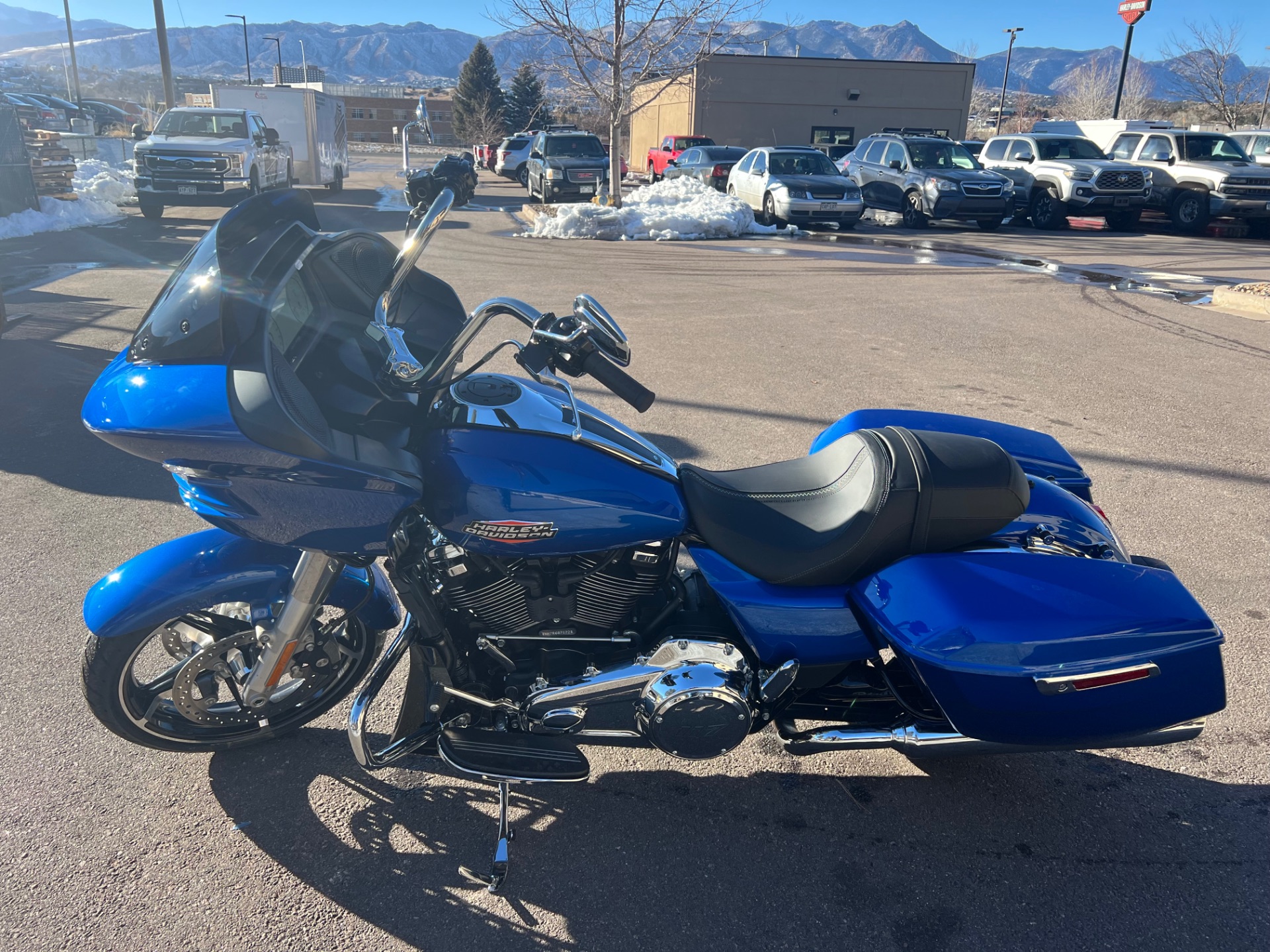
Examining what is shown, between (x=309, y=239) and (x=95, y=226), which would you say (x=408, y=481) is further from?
(x=95, y=226)

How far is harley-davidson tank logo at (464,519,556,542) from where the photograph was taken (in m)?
2.24

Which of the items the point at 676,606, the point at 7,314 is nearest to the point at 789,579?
the point at 676,606

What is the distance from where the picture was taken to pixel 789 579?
2.40m

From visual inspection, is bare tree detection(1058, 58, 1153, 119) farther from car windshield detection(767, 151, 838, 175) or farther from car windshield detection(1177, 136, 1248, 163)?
car windshield detection(767, 151, 838, 175)

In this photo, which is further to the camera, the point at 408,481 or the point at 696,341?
the point at 696,341

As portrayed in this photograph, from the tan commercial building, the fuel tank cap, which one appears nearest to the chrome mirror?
the fuel tank cap

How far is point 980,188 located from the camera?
17.5 metres

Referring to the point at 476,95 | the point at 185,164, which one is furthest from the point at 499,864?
the point at 476,95

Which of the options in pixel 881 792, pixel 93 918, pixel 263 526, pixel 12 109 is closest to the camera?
pixel 263 526

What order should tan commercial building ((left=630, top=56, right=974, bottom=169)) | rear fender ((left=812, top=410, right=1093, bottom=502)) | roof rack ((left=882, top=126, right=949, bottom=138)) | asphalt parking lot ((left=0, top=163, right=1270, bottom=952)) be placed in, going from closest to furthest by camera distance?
asphalt parking lot ((left=0, top=163, right=1270, bottom=952)) → rear fender ((left=812, top=410, right=1093, bottom=502)) → roof rack ((left=882, top=126, right=949, bottom=138)) → tan commercial building ((left=630, top=56, right=974, bottom=169))

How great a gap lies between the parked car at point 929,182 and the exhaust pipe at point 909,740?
17004 mm

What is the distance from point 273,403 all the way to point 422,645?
0.86 m

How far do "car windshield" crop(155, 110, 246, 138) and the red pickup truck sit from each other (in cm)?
1377

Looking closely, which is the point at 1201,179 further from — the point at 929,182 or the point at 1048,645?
the point at 1048,645
